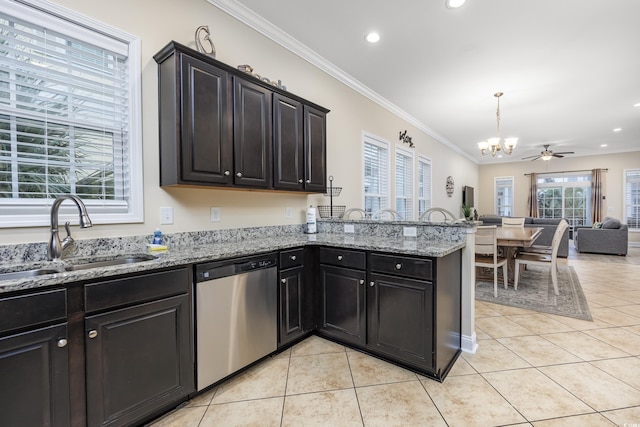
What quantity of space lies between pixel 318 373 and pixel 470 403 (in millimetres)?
968

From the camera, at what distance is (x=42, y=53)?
1.59m

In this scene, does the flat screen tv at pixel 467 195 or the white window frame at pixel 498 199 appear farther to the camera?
the white window frame at pixel 498 199

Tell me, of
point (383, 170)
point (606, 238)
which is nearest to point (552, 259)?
point (383, 170)

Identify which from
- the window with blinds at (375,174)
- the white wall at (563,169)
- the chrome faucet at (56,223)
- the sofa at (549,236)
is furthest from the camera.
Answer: the white wall at (563,169)

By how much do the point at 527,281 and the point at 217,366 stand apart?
457 centimetres

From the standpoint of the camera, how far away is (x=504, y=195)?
9.96 meters

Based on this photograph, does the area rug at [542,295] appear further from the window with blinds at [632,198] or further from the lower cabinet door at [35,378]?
the window with blinds at [632,198]

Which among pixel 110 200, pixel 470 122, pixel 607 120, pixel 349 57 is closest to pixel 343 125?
pixel 349 57

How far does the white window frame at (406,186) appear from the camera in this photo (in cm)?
503

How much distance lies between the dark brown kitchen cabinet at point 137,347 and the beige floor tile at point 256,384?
0.24 m

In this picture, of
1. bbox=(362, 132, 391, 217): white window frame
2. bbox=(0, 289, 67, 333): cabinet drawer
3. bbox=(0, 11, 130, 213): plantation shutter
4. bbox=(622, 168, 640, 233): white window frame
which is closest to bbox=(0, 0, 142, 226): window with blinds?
bbox=(0, 11, 130, 213): plantation shutter

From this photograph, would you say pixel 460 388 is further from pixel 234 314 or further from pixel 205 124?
pixel 205 124

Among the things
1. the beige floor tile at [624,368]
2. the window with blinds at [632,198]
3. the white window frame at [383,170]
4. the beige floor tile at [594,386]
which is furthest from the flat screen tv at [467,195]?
the beige floor tile at [594,386]

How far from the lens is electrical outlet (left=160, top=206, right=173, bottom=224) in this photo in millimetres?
2012
